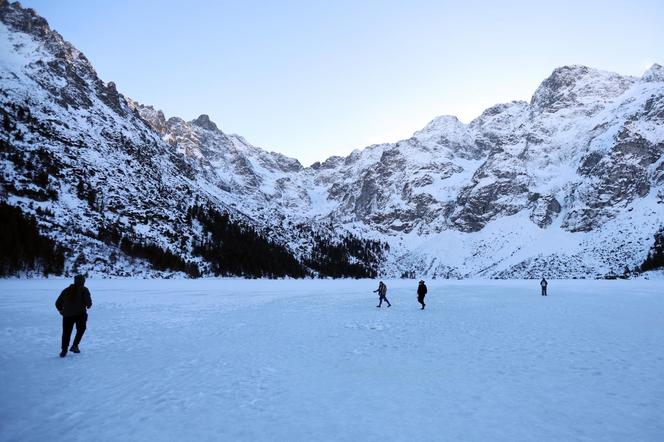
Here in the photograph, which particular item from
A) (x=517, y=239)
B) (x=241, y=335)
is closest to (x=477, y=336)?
(x=241, y=335)

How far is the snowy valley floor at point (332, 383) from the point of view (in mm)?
7211

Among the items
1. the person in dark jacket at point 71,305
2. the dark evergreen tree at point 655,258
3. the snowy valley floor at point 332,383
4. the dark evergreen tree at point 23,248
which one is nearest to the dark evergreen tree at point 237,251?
the dark evergreen tree at point 23,248

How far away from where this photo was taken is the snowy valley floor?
7.21m

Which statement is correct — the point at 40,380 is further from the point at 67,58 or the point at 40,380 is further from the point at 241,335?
the point at 67,58

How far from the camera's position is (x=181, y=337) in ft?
55.5

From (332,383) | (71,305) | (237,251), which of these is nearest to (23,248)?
(237,251)

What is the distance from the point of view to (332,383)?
33.8 ft

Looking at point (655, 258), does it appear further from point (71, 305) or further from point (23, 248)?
point (23, 248)

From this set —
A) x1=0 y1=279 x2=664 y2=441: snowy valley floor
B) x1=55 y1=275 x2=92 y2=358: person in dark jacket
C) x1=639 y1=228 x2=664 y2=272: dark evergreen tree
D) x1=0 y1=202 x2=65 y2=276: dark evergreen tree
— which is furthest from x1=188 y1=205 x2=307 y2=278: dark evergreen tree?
x1=55 y1=275 x2=92 y2=358: person in dark jacket

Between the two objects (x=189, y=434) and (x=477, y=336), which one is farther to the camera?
(x=477, y=336)

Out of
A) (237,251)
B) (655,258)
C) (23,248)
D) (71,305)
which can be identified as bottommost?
(71,305)

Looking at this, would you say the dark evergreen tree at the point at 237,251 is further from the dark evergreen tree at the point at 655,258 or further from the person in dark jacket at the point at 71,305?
the person in dark jacket at the point at 71,305

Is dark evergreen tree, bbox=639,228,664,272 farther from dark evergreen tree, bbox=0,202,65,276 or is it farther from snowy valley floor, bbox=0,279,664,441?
dark evergreen tree, bbox=0,202,65,276

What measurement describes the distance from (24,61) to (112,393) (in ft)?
694
